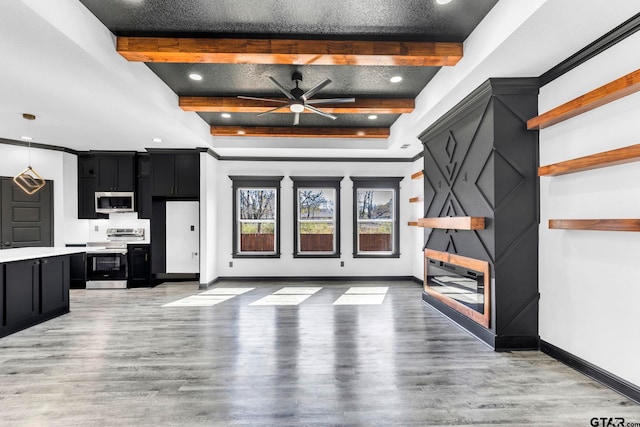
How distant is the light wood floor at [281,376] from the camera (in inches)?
84.6

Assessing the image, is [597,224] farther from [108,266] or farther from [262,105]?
[108,266]

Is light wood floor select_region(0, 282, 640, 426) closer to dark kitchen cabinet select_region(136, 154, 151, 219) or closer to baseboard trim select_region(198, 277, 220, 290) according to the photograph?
baseboard trim select_region(198, 277, 220, 290)

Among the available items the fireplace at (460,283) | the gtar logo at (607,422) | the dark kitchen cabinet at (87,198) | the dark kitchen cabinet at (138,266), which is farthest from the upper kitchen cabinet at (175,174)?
the gtar logo at (607,422)

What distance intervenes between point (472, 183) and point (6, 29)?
4388 mm

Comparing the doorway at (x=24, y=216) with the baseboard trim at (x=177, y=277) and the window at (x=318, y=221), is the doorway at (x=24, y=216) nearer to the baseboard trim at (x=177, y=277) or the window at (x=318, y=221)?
the baseboard trim at (x=177, y=277)

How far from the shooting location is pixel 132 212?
21.4 feet

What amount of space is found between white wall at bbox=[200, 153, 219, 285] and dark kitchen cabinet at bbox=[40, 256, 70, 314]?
2098 mm

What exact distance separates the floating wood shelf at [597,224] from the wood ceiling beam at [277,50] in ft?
5.95

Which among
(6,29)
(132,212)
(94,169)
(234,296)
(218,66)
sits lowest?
(234,296)

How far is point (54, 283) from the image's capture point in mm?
4328

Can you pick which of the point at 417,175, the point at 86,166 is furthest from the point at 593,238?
the point at 86,166

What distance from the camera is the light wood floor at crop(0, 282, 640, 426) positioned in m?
2.15

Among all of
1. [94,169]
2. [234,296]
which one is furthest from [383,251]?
[94,169]

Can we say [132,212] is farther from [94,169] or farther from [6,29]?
[6,29]
